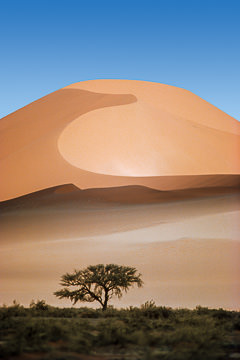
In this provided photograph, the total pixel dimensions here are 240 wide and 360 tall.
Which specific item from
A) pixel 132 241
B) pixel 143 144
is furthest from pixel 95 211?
pixel 143 144

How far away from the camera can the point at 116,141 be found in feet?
110

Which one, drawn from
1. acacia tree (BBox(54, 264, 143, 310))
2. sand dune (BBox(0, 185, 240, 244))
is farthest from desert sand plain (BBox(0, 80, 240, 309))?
acacia tree (BBox(54, 264, 143, 310))

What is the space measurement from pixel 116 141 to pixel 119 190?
3649 mm

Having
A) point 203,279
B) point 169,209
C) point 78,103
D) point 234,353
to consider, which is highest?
point 78,103

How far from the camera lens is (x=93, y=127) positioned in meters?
34.2

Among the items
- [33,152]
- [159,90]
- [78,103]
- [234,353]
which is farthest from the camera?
[159,90]

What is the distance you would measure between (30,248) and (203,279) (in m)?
11.3

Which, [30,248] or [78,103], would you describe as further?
[78,103]

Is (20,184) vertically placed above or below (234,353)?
above

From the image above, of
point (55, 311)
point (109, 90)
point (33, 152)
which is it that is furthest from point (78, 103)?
point (55, 311)

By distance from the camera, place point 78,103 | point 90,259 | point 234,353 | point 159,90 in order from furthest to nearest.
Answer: point 159,90 < point 78,103 < point 90,259 < point 234,353

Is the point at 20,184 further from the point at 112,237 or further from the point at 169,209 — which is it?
the point at 169,209

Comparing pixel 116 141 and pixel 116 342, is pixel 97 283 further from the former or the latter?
pixel 116 342

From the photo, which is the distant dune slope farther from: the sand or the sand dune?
the sand
